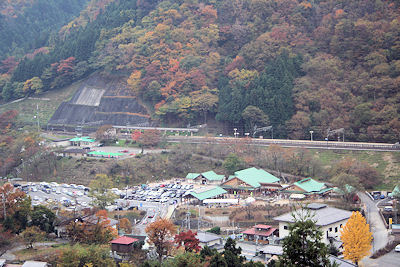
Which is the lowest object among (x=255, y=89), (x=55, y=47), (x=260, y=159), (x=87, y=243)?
(x=87, y=243)

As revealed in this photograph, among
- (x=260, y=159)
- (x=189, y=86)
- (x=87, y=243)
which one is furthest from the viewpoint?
(x=189, y=86)

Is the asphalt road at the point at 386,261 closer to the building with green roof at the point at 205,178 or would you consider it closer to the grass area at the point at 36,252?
the grass area at the point at 36,252

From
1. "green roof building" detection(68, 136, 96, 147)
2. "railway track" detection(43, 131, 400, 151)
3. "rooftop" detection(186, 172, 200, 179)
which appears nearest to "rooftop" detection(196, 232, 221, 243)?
"rooftop" detection(186, 172, 200, 179)

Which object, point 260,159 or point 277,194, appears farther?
point 260,159

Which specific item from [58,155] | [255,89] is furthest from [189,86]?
[58,155]

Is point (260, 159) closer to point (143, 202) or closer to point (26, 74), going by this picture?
point (143, 202)

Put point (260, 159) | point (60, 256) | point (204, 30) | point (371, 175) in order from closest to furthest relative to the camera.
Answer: point (60, 256) → point (371, 175) → point (260, 159) → point (204, 30)

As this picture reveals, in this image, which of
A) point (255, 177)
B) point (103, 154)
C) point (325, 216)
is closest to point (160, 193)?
point (255, 177)

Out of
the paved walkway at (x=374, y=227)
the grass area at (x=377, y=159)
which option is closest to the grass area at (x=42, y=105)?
the grass area at (x=377, y=159)
